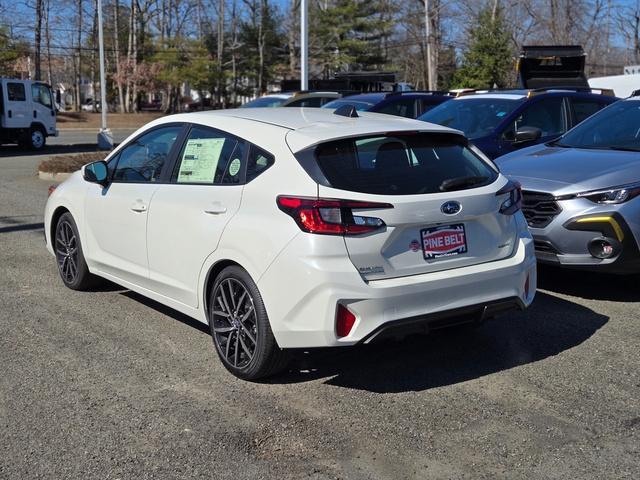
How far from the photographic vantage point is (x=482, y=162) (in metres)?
5.00

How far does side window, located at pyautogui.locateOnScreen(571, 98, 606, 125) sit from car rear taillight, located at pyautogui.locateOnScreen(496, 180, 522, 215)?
5.68m

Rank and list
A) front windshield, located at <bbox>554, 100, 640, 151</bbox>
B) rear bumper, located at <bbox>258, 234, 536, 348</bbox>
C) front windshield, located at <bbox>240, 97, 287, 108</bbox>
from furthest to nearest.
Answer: front windshield, located at <bbox>240, 97, 287, 108</bbox>
front windshield, located at <bbox>554, 100, 640, 151</bbox>
rear bumper, located at <bbox>258, 234, 536, 348</bbox>

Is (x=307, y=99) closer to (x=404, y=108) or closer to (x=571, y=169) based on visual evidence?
(x=404, y=108)

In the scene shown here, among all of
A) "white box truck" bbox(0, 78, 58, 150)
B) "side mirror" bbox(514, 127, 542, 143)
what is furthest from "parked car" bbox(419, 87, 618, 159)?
"white box truck" bbox(0, 78, 58, 150)

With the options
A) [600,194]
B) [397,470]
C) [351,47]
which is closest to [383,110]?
[600,194]

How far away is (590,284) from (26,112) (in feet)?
75.9

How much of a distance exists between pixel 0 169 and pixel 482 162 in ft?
54.5

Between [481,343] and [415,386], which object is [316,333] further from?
[481,343]

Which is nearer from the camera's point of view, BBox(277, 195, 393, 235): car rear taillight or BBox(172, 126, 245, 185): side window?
BBox(277, 195, 393, 235): car rear taillight

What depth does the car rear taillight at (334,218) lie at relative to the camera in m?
4.16

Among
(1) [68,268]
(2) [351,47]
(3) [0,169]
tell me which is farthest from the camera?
(2) [351,47]

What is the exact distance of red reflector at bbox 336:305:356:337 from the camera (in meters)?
4.16

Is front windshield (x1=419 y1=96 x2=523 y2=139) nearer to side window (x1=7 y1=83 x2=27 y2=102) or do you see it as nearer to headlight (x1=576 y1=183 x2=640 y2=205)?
headlight (x1=576 y1=183 x2=640 y2=205)

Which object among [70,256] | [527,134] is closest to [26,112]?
[70,256]
